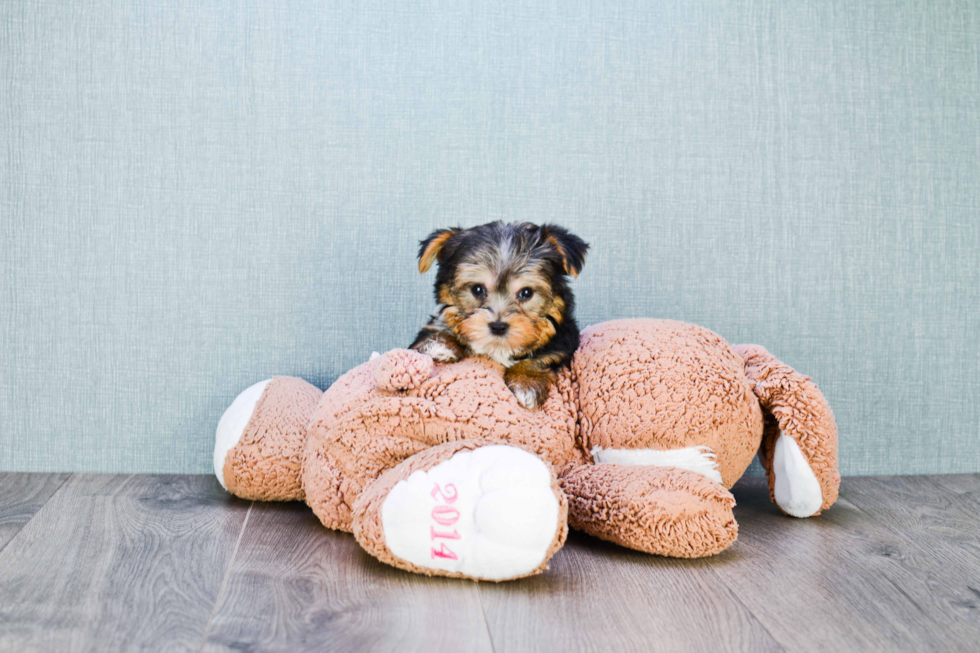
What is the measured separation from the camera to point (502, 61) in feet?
7.79

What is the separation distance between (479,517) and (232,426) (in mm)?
951

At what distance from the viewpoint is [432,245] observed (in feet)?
5.96

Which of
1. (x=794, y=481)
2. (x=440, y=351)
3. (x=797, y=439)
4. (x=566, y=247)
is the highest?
(x=566, y=247)

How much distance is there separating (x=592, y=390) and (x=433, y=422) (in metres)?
0.42

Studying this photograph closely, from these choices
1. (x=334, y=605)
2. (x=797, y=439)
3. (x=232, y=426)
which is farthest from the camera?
(x=232, y=426)

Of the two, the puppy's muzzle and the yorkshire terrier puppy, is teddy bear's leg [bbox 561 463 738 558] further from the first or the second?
the puppy's muzzle

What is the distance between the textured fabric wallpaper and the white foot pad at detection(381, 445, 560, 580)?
988mm

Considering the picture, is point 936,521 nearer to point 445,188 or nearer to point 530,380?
point 530,380

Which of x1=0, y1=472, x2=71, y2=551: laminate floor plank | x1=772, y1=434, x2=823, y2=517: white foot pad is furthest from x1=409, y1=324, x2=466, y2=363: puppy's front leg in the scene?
x1=0, y1=472, x2=71, y2=551: laminate floor plank

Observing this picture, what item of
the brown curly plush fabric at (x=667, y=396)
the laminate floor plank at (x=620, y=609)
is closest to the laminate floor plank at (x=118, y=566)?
the laminate floor plank at (x=620, y=609)

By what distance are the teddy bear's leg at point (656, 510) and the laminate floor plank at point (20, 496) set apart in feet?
4.33

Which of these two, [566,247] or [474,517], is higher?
[566,247]

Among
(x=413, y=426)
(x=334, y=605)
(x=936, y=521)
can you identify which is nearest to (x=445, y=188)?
(x=413, y=426)

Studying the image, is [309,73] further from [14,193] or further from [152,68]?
[14,193]
